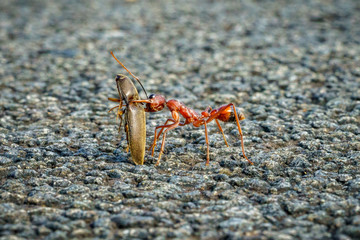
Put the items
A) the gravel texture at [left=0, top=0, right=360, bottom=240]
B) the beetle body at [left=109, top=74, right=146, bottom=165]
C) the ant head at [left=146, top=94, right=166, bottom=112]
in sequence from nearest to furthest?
the gravel texture at [left=0, top=0, right=360, bottom=240], the beetle body at [left=109, top=74, right=146, bottom=165], the ant head at [left=146, top=94, right=166, bottom=112]

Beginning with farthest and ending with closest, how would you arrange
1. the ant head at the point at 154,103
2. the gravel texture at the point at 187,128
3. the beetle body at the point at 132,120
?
the ant head at the point at 154,103
the beetle body at the point at 132,120
the gravel texture at the point at 187,128

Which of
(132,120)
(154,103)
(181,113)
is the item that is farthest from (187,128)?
(132,120)

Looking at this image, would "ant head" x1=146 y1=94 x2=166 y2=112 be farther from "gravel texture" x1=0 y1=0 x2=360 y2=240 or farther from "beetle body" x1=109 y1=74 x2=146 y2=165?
"gravel texture" x1=0 y1=0 x2=360 y2=240

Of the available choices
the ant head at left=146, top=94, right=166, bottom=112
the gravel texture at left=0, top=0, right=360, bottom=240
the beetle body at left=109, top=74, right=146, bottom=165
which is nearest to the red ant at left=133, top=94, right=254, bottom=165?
the ant head at left=146, top=94, right=166, bottom=112

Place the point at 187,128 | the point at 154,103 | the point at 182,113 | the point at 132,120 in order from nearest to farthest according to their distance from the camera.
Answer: the point at 132,120 → the point at 154,103 → the point at 182,113 → the point at 187,128

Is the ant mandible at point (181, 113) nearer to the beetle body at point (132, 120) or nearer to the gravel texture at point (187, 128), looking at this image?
the beetle body at point (132, 120)

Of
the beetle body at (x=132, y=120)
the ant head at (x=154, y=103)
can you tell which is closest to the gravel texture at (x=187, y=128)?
the beetle body at (x=132, y=120)

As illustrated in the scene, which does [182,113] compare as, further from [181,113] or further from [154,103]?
[154,103]

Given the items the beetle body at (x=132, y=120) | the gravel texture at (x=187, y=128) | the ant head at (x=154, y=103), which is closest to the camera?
the gravel texture at (x=187, y=128)

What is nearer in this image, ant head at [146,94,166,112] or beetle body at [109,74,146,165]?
beetle body at [109,74,146,165]

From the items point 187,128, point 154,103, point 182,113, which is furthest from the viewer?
point 187,128
